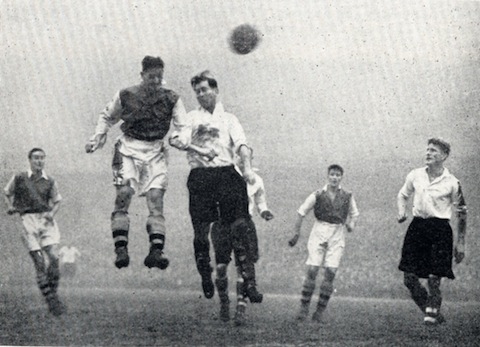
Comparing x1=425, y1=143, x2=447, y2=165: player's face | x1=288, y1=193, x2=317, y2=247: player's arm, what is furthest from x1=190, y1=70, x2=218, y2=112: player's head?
→ x1=425, y1=143, x2=447, y2=165: player's face

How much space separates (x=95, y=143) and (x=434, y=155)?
8.09ft

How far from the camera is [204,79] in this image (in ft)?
18.8

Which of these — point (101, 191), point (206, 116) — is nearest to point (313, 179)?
point (206, 116)

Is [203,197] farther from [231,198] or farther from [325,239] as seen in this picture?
[325,239]

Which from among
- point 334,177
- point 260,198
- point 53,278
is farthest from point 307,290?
point 53,278

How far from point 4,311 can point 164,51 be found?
Result: 241 centimetres

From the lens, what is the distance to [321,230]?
635 centimetres

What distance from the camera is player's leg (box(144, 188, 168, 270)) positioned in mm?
5125

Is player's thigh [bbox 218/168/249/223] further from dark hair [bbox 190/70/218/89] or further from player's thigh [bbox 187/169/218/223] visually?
dark hair [bbox 190/70/218/89]

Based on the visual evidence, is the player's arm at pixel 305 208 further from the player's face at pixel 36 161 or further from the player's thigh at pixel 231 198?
the player's face at pixel 36 161

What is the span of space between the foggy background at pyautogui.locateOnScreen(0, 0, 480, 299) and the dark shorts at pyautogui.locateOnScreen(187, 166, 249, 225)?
2.39ft

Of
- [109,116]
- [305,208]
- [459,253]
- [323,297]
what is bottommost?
[323,297]

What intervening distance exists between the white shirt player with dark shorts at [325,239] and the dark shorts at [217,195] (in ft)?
2.60

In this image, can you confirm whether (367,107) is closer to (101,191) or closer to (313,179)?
(313,179)
